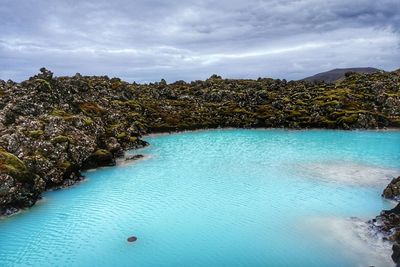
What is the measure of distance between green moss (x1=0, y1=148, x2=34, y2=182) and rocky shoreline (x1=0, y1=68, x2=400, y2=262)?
0.40 ft

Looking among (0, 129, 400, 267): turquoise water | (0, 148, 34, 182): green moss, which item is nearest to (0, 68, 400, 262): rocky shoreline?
(0, 148, 34, 182): green moss

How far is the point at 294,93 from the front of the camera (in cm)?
15850

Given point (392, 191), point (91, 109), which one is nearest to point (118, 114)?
point (91, 109)

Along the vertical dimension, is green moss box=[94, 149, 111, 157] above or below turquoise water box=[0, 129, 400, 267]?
above

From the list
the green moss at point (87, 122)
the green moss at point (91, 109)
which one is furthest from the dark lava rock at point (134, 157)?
the green moss at point (91, 109)

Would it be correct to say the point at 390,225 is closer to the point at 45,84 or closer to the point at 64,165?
the point at 64,165

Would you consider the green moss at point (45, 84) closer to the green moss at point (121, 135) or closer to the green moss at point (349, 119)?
the green moss at point (121, 135)

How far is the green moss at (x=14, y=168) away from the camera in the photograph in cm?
4594

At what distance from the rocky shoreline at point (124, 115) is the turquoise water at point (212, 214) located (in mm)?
3727

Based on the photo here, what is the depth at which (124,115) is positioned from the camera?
119000mm

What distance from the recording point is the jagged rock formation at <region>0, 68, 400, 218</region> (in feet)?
182

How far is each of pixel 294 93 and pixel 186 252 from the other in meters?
137

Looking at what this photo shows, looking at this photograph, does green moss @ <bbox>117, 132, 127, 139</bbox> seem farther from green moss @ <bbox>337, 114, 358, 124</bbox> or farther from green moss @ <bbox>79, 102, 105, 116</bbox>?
green moss @ <bbox>337, 114, 358, 124</bbox>

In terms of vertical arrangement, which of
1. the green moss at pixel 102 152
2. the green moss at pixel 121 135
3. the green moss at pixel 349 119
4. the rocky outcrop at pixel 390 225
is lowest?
the rocky outcrop at pixel 390 225
